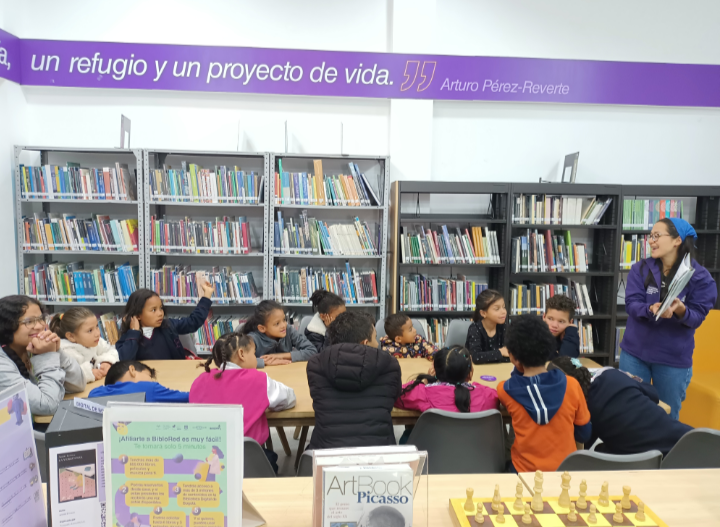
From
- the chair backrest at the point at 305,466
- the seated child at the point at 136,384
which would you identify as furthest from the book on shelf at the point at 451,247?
the chair backrest at the point at 305,466

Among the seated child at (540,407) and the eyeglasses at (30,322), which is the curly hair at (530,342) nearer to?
the seated child at (540,407)

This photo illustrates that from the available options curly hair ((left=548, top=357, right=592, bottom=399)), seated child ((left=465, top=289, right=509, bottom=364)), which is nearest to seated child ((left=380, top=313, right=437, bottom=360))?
seated child ((left=465, top=289, right=509, bottom=364))

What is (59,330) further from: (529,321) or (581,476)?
(581,476)

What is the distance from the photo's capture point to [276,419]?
2156mm

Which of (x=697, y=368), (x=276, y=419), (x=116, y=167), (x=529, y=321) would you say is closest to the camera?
(x=529, y=321)

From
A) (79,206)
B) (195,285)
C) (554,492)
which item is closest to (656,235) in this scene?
(554,492)

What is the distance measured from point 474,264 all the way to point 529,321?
214 centimetres

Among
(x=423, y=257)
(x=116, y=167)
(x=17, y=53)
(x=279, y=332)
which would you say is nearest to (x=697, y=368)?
(x=423, y=257)

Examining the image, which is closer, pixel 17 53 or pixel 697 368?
pixel 697 368

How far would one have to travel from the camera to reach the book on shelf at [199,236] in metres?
4.00

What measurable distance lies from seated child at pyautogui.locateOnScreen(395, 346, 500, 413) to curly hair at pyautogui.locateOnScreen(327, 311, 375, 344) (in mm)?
307

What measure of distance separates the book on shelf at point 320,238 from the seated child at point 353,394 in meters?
2.19

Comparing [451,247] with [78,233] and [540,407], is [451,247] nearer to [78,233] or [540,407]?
[540,407]

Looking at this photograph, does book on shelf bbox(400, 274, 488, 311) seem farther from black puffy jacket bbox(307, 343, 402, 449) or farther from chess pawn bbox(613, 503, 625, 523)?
chess pawn bbox(613, 503, 625, 523)
